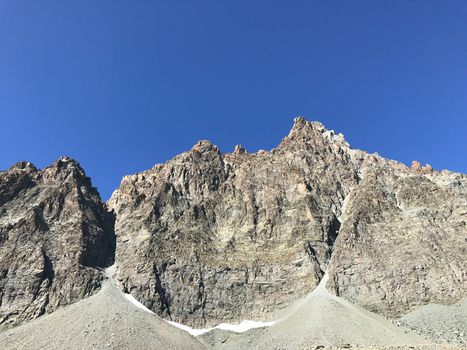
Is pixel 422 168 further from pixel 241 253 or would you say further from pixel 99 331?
pixel 99 331

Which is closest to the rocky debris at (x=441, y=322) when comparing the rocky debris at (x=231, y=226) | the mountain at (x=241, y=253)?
the mountain at (x=241, y=253)

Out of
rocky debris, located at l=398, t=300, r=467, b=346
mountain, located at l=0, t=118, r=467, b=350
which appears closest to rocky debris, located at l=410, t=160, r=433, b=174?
mountain, located at l=0, t=118, r=467, b=350

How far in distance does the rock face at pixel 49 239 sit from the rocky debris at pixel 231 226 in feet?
26.5

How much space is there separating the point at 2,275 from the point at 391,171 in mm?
115097

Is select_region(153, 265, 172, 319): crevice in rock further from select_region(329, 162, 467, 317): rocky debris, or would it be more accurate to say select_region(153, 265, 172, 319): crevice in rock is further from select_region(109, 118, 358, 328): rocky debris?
select_region(329, 162, 467, 317): rocky debris

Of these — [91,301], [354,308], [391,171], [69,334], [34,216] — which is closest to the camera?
[69,334]

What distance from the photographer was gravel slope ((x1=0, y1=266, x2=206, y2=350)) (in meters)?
87.4

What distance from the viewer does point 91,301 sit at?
106188 millimetres

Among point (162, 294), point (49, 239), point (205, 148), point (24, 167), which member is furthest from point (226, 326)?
point (24, 167)

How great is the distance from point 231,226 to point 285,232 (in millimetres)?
17762

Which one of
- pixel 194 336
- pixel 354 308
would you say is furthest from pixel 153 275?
pixel 354 308

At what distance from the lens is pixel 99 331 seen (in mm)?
90562

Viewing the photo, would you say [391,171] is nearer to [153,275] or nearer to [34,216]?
[153,275]

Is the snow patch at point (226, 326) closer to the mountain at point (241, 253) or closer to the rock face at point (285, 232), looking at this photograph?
the mountain at point (241, 253)
